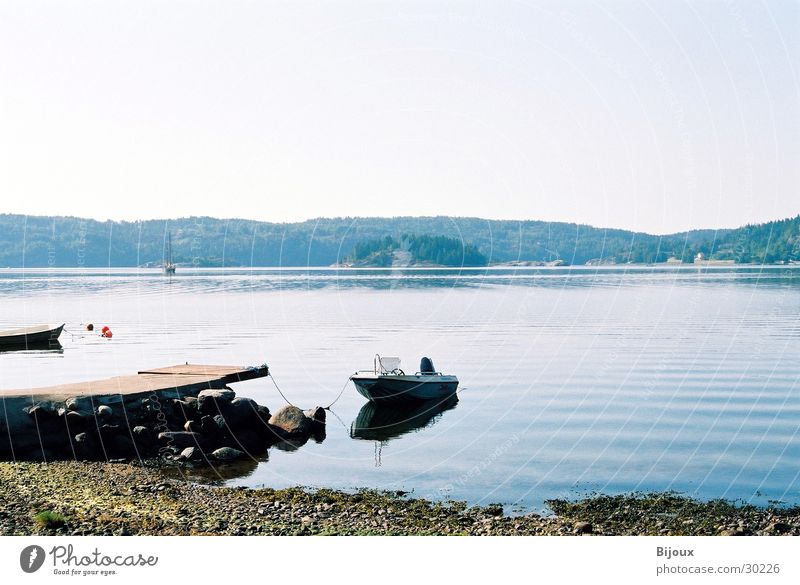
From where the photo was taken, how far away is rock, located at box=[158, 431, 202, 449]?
1007 inches

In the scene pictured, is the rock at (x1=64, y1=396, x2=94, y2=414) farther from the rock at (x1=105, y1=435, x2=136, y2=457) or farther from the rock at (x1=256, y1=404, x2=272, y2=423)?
the rock at (x1=256, y1=404, x2=272, y2=423)

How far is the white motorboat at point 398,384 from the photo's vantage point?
35.4m

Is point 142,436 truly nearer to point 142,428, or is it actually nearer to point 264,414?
point 142,428

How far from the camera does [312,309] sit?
309ft

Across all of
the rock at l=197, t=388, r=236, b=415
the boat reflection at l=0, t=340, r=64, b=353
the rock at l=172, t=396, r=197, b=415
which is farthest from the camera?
the boat reflection at l=0, t=340, r=64, b=353

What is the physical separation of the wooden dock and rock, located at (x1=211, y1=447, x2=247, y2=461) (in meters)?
3.68

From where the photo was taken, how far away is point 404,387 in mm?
36156

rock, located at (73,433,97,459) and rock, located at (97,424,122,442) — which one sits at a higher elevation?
rock, located at (97,424,122,442)

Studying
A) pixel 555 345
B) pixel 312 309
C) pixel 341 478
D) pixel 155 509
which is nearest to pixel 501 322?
pixel 555 345

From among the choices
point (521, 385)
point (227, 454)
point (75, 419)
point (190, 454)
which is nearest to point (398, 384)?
point (521, 385)

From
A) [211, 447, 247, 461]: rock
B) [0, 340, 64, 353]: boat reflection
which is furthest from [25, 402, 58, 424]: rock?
[0, 340, 64, 353]: boat reflection

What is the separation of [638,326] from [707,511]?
52.6 m

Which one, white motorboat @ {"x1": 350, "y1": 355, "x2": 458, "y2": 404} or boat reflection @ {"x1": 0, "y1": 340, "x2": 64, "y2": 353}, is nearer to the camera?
white motorboat @ {"x1": 350, "y1": 355, "x2": 458, "y2": 404}
